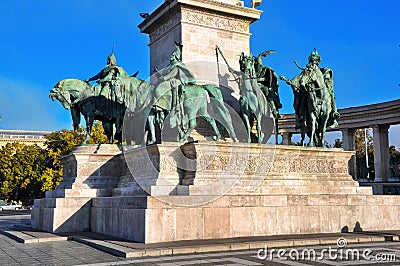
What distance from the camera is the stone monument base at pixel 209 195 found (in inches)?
565

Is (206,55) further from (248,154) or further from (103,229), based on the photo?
(103,229)

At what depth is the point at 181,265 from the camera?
10.3 meters

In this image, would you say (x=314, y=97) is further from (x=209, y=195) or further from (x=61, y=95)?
(x=61, y=95)

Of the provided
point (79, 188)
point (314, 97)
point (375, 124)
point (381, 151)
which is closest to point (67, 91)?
point (79, 188)

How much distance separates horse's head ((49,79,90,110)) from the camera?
72.5 feet

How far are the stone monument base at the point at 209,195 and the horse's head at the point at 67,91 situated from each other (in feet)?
8.83

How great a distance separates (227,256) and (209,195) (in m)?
3.81

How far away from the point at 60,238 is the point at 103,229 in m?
1.53

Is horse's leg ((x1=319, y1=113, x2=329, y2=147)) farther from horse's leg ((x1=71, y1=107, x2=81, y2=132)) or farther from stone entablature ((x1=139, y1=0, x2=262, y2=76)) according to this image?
horse's leg ((x1=71, y1=107, x2=81, y2=132))

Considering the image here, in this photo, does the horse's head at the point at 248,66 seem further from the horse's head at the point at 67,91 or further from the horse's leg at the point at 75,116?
the horse's leg at the point at 75,116

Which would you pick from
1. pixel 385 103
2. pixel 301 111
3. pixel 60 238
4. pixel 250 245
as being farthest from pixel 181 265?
pixel 385 103

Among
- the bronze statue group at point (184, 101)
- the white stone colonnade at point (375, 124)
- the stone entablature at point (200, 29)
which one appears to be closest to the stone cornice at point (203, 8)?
the stone entablature at point (200, 29)

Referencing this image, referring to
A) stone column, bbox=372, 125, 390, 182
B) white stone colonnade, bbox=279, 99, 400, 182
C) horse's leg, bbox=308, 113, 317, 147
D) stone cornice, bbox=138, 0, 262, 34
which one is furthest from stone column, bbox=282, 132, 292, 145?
horse's leg, bbox=308, 113, 317, 147

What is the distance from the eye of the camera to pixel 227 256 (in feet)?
38.3
